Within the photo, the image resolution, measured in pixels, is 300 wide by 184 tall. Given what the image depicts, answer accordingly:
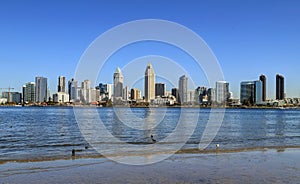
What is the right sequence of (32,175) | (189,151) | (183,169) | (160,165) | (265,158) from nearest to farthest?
(32,175), (183,169), (160,165), (265,158), (189,151)

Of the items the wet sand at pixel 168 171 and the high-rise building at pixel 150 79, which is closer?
the wet sand at pixel 168 171

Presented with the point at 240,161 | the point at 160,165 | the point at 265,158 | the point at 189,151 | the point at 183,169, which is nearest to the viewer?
the point at 183,169

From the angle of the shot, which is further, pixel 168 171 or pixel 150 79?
pixel 150 79

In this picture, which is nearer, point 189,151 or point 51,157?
point 51,157

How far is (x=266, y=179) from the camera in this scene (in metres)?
18.7

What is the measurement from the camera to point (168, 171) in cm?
2083

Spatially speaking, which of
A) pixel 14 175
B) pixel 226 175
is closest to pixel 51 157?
pixel 14 175

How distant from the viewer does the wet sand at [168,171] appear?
18469 mm

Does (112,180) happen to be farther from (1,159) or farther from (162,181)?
(1,159)

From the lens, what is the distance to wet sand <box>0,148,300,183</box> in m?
18.5

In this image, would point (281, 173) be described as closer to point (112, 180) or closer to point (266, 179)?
point (266, 179)

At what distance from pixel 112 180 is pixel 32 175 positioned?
465cm

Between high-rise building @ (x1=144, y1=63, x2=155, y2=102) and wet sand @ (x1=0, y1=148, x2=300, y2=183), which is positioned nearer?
wet sand @ (x1=0, y1=148, x2=300, y2=183)

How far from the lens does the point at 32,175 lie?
19.5 metres
